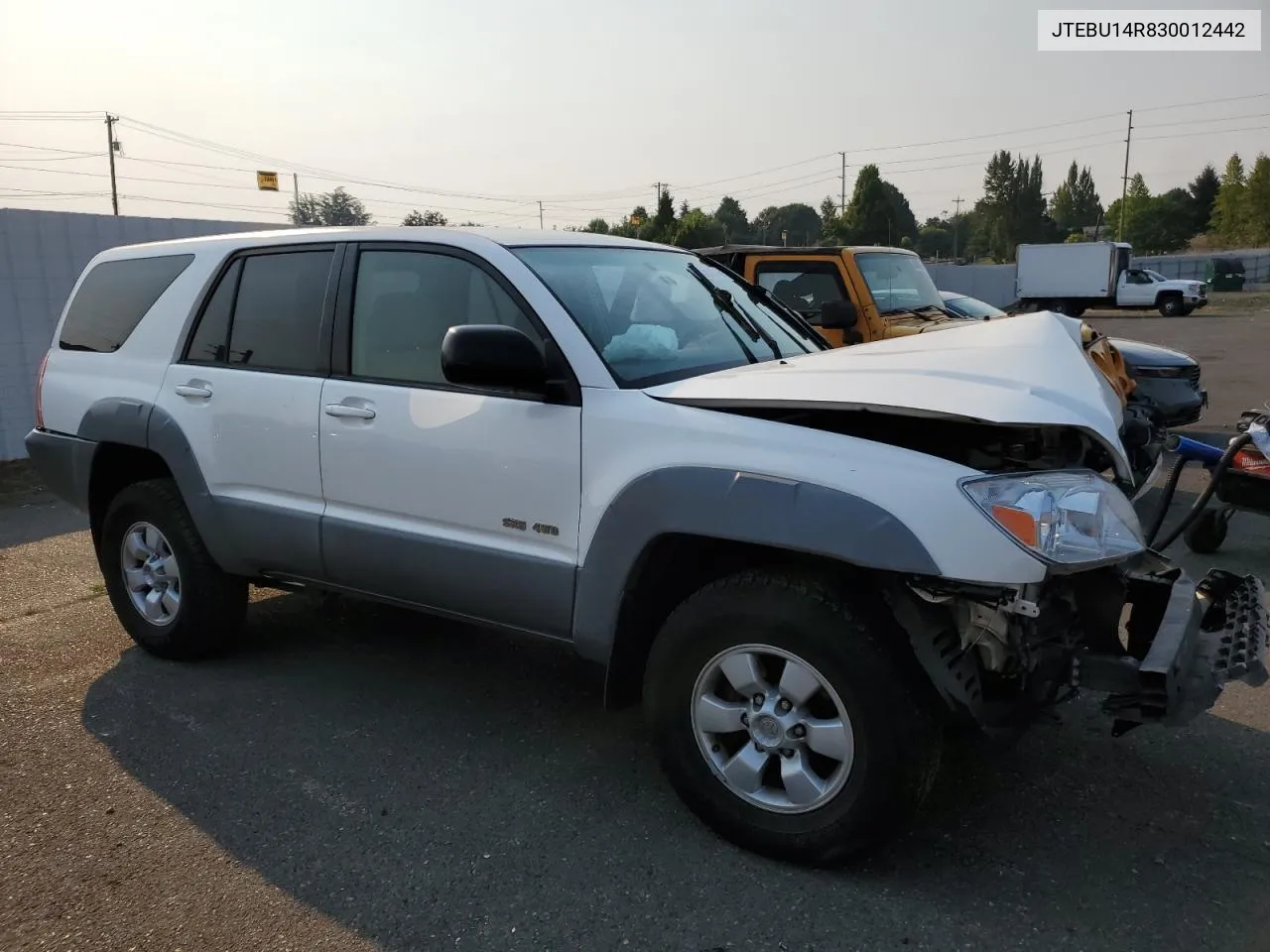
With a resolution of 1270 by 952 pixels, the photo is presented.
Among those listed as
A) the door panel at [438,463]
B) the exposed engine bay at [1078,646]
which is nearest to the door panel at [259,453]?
the door panel at [438,463]

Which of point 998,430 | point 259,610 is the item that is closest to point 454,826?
point 998,430

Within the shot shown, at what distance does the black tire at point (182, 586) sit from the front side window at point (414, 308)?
50.7 inches

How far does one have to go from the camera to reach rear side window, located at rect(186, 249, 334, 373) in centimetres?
411

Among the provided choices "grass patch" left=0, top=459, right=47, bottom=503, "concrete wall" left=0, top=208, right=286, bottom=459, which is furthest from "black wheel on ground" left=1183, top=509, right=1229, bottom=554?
"grass patch" left=0, top=459, right=47, bottom=503

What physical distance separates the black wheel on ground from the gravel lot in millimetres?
2113

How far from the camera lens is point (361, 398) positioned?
381 centimetres

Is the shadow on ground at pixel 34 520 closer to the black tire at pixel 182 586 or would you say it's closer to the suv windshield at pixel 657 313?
the black tire at pixel 182 586

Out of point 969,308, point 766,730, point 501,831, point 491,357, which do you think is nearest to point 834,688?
point 766,730

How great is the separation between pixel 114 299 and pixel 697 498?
339 cm

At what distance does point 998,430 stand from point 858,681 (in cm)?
85

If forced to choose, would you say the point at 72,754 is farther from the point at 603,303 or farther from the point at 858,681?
the point at 858,681

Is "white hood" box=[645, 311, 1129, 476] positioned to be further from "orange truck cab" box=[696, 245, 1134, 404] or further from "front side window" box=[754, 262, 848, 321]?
"front side window" box=[754, 262, 848, 321]

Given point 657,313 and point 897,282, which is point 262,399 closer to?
point 657,313

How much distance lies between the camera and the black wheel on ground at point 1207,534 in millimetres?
6051
